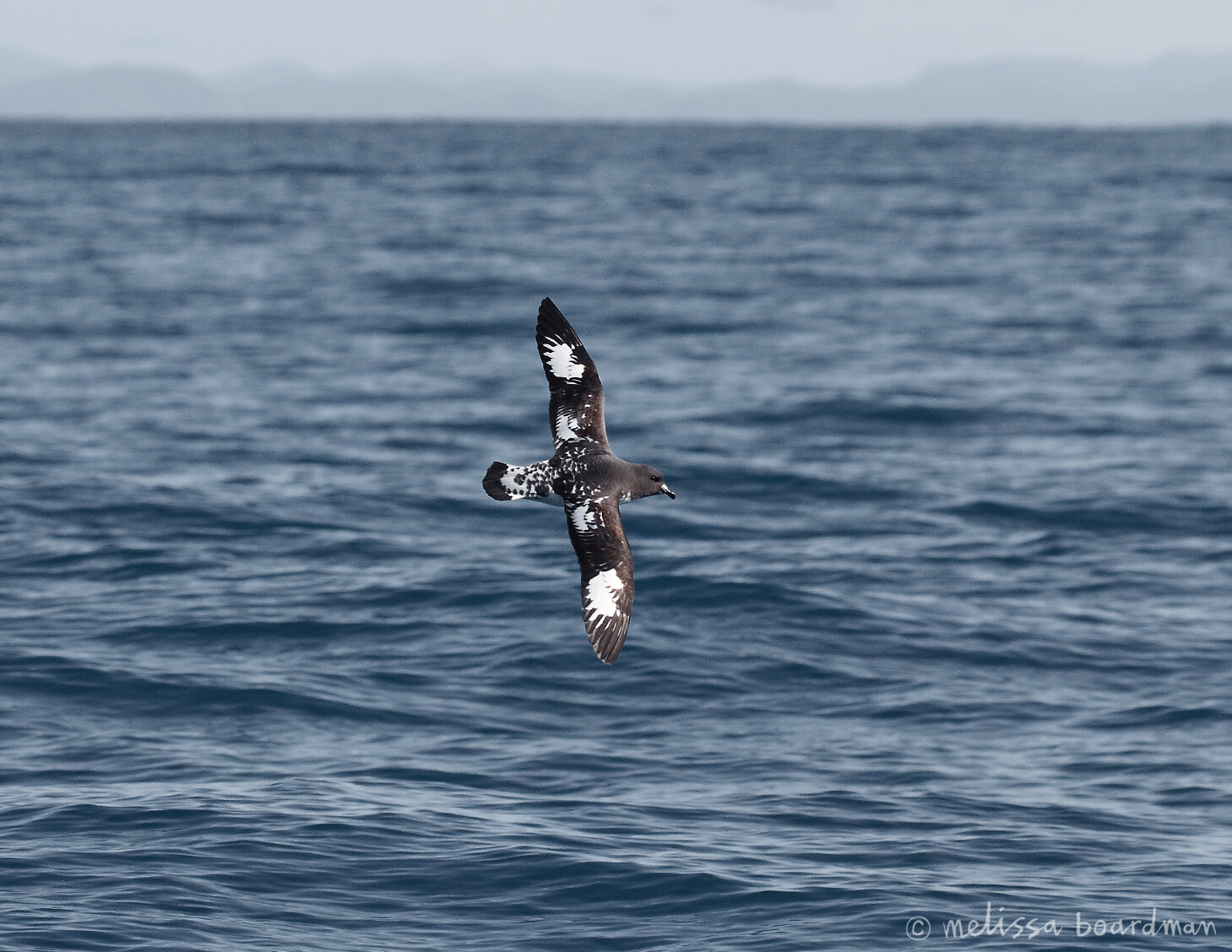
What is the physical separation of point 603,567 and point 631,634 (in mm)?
9323

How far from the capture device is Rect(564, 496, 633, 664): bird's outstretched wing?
13.1m

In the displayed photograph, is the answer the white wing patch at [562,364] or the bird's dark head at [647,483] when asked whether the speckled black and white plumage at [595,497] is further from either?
the white wing patch at [562,364]

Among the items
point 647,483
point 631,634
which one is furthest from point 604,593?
point 631,634

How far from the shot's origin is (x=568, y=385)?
577 inches

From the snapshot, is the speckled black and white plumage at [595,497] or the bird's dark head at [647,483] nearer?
the speckled black and white plumage at [595,497]

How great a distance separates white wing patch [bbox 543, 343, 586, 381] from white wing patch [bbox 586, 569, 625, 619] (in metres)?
2.10

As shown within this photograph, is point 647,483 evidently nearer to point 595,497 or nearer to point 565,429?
point 595,497

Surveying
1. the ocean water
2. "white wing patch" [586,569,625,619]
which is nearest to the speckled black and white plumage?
"white wing patch" [586,569,625,619]

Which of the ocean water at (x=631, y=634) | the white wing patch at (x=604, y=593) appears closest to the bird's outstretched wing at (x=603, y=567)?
the white wing patch at (x=604, y=593)

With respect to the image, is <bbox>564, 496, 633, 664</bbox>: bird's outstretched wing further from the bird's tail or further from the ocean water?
the ocean water

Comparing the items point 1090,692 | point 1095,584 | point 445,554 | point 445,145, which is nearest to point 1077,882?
point 1090,692

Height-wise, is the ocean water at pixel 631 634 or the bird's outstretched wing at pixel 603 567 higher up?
the bird's outstretched wing at pixel 603 567

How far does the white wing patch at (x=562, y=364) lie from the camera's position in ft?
48.2

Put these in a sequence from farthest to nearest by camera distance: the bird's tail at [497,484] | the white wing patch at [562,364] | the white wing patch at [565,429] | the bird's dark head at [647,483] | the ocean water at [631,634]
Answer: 1. the ocean water at [631,634]
2. the white wing patch at [562,364]
3. the white wing patch at [565,429]
4. the bird's dark head at [647,483]
5. the bird's tail at [497,484]
